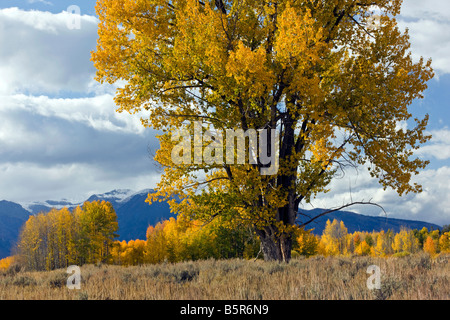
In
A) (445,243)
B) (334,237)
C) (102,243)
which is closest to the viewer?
(102,243)

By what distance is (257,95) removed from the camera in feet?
42.9

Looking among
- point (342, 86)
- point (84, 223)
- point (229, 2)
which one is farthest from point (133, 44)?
point (84, 223)

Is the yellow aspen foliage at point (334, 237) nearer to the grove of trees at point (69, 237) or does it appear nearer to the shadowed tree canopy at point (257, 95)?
the grove of trees at point (69, 237)

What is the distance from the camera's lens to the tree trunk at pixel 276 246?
15727 millimetres

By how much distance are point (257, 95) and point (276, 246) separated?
21.6 feet

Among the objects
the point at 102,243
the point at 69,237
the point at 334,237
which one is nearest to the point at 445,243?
the point at 334,237

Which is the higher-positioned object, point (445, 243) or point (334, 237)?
point (334, 237)

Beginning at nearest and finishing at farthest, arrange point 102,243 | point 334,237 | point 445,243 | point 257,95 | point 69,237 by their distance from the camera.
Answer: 1. point 257,95
2. point 102,243
3. point 69,237
4. point 445,243
5. point 334,237

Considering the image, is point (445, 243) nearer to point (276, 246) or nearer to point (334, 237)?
point (334, 237)

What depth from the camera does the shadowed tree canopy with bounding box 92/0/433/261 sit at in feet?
43.1

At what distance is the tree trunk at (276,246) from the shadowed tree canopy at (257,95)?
48mm

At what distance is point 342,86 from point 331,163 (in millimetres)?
2972

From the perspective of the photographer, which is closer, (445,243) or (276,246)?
(276,246)
